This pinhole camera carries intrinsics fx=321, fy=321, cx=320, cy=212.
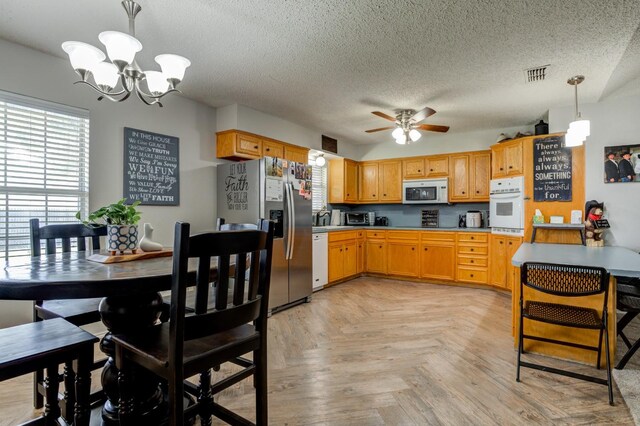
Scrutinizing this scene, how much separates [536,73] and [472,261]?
9.15 feet

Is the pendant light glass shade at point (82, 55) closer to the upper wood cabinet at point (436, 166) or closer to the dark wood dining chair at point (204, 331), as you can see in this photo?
the dark wood dining chair at point (204, 331)

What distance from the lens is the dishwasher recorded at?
457 centimetres

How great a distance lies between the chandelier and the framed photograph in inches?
180

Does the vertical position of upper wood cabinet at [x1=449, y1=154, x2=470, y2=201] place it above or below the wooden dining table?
Answer: above

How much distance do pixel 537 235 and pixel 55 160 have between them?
5.23 meters

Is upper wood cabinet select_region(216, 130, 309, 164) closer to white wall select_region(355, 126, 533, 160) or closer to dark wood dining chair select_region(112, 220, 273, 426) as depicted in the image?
white wall select_region(355, 126, 533, 160)

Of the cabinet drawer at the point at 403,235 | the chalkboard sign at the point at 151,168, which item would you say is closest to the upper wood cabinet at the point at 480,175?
the cabinet drawer at the point at 403,235

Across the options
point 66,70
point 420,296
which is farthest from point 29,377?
point 420,296

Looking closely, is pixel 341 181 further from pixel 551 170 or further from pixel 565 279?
pixel 565 279

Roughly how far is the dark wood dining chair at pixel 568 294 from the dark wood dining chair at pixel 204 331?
1.77m

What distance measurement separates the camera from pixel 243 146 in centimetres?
404

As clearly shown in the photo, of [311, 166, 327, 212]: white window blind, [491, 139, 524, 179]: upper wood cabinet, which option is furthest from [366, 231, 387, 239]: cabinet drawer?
[491, 139, 524, 179]: upper wood cabinet

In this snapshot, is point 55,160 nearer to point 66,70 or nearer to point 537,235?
point 66,70

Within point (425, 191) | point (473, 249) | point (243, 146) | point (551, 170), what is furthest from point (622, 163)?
point (243, 146)
